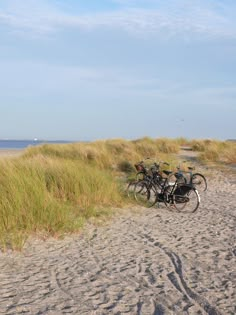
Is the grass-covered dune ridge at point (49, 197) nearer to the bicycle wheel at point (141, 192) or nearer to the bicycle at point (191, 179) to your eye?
the bicycle wheel at point (141, 192)

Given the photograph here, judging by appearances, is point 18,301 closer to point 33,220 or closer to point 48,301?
point 48,301

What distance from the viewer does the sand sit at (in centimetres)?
475

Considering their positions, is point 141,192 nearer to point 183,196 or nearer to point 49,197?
point 183,196

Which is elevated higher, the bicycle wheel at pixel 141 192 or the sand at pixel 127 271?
the bicycle wheel at pixel 141 192

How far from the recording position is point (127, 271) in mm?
5930

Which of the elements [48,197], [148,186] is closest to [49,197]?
[48,197]

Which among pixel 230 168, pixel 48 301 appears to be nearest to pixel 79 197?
pixel 48 301

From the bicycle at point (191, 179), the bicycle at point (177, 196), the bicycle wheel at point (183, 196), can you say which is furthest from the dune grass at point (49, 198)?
the bicycle at point (191, 179)

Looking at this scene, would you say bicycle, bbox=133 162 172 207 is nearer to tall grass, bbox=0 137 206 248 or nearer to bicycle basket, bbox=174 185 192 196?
tall grass, bbox=0 137 206 248

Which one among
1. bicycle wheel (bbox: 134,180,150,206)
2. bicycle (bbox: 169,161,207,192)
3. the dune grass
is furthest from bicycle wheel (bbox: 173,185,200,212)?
the dune grass

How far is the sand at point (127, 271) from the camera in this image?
4746 mm

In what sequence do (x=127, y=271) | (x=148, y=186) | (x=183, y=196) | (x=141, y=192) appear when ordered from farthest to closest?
(x=141, y=192) < (x=148, y=186) < (x=183, y=196) < (x=127, y=271)

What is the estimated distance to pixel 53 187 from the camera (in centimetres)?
1039

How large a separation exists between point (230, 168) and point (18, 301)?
16.9 m
